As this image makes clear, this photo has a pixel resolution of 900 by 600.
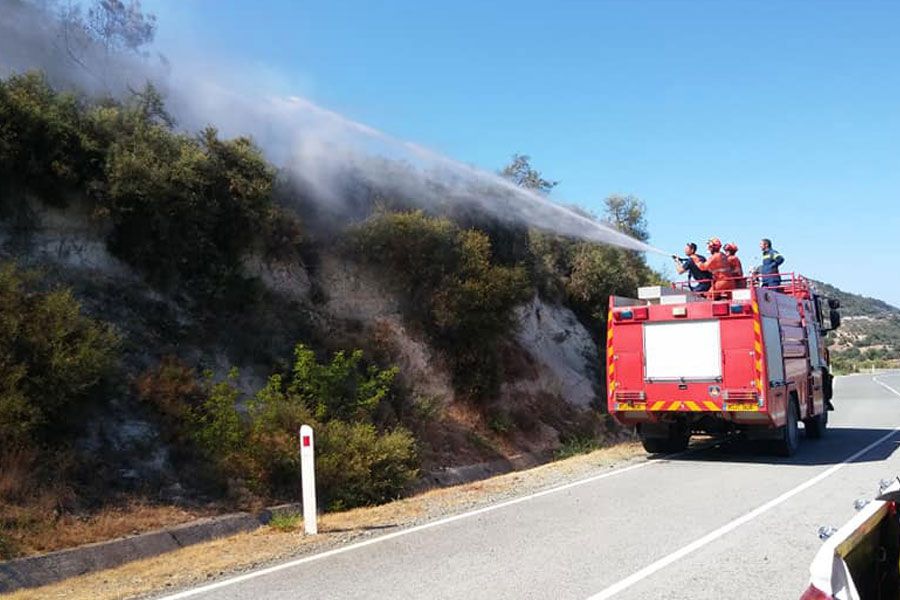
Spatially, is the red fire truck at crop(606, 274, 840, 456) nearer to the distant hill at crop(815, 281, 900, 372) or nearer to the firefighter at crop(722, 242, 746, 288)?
the firefighter at crop(722, 242, 746, 288)

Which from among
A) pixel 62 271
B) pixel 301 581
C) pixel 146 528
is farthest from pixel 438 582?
pixel 62 271

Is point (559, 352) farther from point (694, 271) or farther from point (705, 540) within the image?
point (705, 540)

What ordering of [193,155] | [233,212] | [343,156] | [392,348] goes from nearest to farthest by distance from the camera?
[193,155] < [233,212] < [392,348] < [343,156]

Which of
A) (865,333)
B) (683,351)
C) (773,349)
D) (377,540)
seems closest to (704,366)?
(683,351)

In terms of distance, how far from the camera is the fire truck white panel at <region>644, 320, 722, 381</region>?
13.0 metres

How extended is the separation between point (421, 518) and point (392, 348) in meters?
7.71

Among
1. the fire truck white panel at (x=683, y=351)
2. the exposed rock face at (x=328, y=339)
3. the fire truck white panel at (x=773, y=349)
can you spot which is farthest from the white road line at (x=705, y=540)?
the exposed rock face at (x=328, y=339)

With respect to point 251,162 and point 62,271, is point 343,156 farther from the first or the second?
point 62,271

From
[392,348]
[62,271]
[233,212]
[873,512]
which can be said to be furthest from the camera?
[392,348]

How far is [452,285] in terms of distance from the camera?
1700 cm

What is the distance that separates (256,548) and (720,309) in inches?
341

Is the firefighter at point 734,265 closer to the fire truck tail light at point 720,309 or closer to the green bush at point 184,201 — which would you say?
the fire truck tail light at point 720,309

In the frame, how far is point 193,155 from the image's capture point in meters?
12.8

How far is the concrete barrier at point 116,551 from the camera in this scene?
7.27 m
